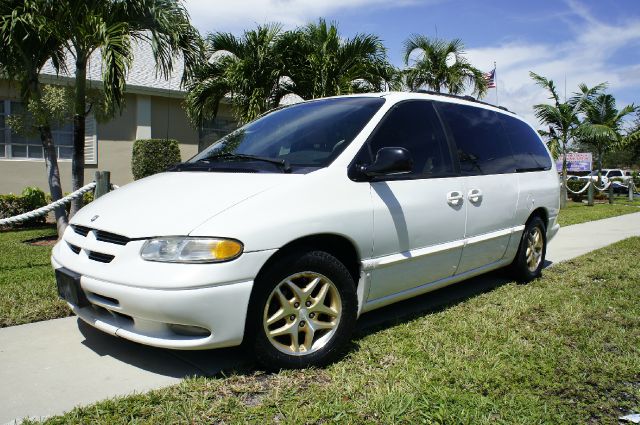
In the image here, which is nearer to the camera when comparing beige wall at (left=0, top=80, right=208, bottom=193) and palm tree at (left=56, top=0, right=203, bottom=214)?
palm tree at (left=56, top=0, right=203, bottom=214)

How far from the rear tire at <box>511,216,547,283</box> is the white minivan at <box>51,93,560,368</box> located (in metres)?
0.76

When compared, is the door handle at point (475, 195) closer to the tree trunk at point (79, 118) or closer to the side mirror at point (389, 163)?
the side mirror at point (389, 163)

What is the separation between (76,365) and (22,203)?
846cm

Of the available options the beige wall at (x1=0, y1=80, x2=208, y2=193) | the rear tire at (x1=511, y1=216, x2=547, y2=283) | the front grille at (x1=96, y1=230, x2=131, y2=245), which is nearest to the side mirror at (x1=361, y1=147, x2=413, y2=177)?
A: the front grille at (x1=96, y1=230, x2=131, y2=245)

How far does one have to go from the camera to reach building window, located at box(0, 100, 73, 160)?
11.7 meters

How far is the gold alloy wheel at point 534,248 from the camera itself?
542 centimetres

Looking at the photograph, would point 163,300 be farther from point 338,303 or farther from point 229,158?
point 229,158

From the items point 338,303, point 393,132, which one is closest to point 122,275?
point 338,303

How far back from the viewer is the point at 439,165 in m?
4.11

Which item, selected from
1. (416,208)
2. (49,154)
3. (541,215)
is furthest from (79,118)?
(541,215)

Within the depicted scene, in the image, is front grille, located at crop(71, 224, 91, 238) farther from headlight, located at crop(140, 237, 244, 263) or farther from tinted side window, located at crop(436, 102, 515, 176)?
tinted side window, located at crop(436, 102, 515, 176)

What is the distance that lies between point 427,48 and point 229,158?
1271cm

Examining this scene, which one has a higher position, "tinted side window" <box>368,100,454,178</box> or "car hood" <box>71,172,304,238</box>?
"tinted side window" <box>368,100,454,178</box>

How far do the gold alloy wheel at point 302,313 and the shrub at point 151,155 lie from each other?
10090 millimetres
